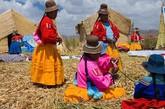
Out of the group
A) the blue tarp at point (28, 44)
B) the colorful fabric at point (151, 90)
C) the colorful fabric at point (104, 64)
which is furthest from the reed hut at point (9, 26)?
the colorful fabric at point (151, 90)

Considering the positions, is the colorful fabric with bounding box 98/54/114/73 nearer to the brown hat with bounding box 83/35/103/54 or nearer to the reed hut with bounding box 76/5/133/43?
the brown hat with bounding box 83/35/103/54

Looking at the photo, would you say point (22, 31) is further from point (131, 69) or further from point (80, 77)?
point (80, 77)

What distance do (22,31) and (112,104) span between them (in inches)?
537

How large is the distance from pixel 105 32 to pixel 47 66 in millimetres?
1160


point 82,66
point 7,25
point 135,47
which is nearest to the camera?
point 82,66

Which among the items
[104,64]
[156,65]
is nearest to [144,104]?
[156,65]

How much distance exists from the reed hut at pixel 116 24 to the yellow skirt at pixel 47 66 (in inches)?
501

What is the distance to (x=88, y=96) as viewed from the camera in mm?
4801

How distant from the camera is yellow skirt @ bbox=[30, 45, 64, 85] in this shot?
614 centimetres

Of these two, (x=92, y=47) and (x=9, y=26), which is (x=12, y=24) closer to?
(x=9, y=26)

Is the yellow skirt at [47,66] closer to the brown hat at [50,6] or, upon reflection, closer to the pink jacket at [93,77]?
the brown hat at [50,6]

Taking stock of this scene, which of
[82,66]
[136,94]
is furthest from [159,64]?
[82,66]

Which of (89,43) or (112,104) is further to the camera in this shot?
(89,43)

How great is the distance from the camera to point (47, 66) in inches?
242
